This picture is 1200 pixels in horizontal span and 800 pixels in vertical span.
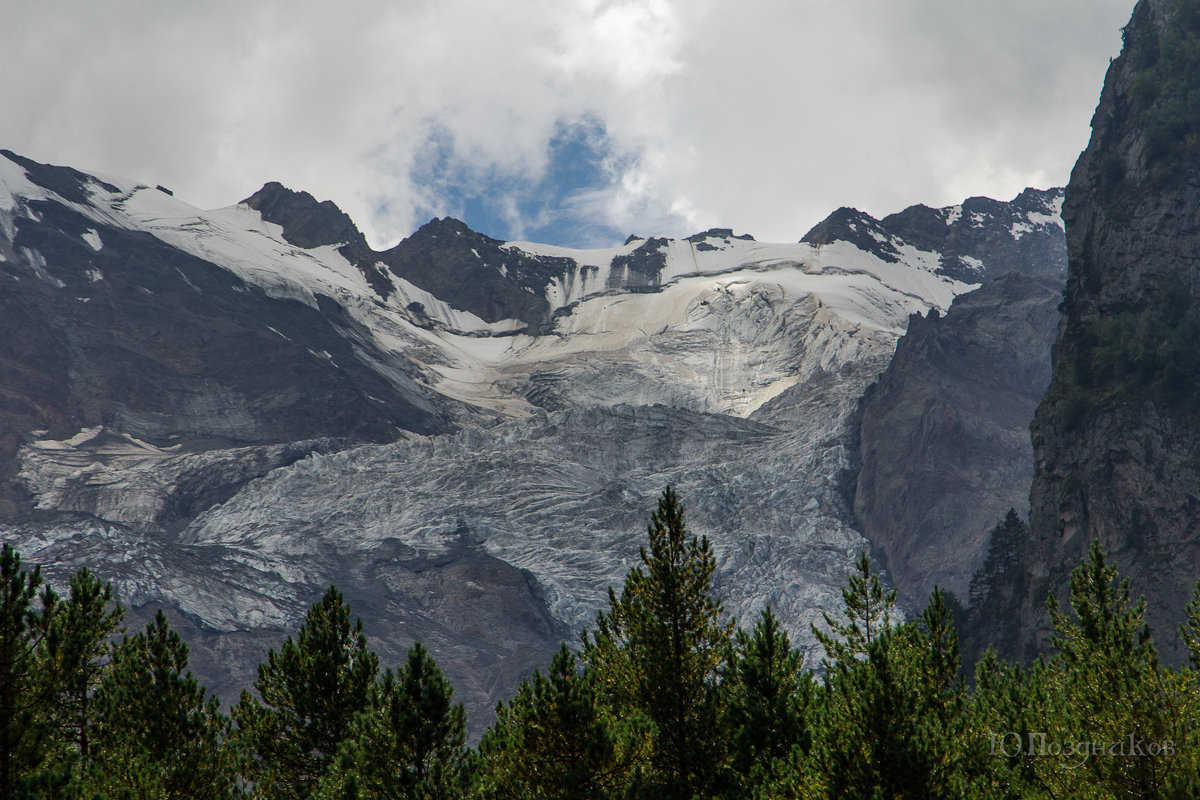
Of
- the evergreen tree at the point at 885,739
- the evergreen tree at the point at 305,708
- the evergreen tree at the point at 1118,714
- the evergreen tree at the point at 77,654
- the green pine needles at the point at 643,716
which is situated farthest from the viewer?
the evergreen tree at the point at 305,708

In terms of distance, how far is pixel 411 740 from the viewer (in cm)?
3106

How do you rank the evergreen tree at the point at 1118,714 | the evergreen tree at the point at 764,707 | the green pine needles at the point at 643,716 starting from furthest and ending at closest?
the evergreen tree at the point at 764,707, the evergreen tree at the point at 1118,714, the green pine needles at the point at 643,716

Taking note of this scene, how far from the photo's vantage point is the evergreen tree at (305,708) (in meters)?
36.8

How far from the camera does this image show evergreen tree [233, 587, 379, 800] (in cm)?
3675

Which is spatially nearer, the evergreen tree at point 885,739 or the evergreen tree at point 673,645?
the evergreen tree at point 885,739

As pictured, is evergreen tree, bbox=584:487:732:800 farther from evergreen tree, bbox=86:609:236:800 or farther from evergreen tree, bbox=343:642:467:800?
evergreen tree, bbox=86:609:236:800

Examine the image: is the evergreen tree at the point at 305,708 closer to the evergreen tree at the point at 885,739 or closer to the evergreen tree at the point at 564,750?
the evergreen tree at the point at 564,750

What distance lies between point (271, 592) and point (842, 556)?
10415 centimetres

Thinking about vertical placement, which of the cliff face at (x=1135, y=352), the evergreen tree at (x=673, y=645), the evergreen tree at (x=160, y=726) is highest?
the cliff face at (x=1135, y=352)

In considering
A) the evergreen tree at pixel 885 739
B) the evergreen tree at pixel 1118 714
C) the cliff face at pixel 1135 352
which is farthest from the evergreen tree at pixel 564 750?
the cliff face at pixel 1135 352

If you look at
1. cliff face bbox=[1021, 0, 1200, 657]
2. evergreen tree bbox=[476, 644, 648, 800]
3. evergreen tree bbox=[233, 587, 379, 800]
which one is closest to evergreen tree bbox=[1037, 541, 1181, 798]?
evergreen tree bbox=[476, 644, 648, 800]

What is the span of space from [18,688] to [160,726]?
9.98m

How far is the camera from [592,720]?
30812 mm

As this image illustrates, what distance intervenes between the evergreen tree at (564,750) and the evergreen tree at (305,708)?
810 cm
